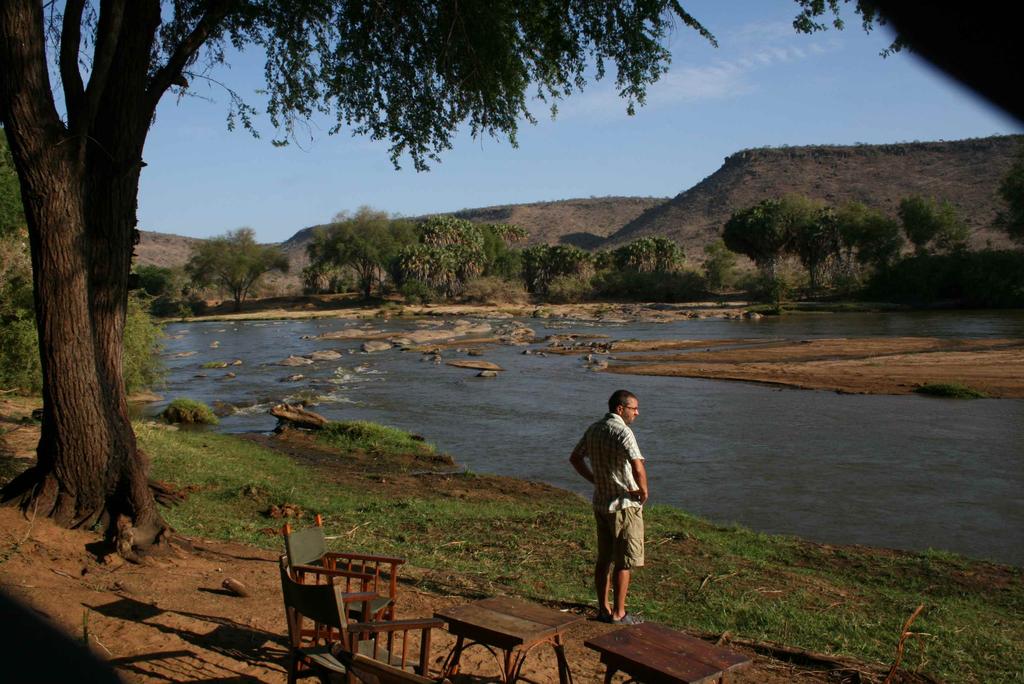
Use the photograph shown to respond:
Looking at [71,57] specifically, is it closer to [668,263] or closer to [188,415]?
[188,415]

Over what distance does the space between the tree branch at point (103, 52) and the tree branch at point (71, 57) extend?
176 mm

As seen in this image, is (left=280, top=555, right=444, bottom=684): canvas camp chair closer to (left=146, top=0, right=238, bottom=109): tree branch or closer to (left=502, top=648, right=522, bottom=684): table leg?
(left=502, top=648, right=522, bottom=684): table leg

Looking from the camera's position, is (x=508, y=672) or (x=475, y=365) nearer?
(x=508, y=672)

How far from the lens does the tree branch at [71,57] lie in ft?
26.3

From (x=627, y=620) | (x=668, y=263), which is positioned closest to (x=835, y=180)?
(x=668, y=263)

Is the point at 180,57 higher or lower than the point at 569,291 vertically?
higher

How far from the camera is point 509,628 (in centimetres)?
493

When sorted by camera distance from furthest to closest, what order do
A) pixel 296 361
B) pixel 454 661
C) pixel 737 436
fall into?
pixel 296 361 < pixel 737 436 < pixel 454 661

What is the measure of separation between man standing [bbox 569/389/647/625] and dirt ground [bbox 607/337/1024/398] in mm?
22616

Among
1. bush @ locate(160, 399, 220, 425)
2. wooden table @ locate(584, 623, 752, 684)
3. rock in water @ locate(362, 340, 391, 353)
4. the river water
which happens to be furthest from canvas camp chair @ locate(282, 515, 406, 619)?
rock in water @ locate(362, 340, 391, 353)

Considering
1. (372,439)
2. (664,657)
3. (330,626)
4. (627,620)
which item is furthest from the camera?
(372,439)

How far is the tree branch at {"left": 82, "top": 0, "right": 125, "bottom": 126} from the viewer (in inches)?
310

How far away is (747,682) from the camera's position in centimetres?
573

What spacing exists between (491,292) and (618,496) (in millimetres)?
85154
